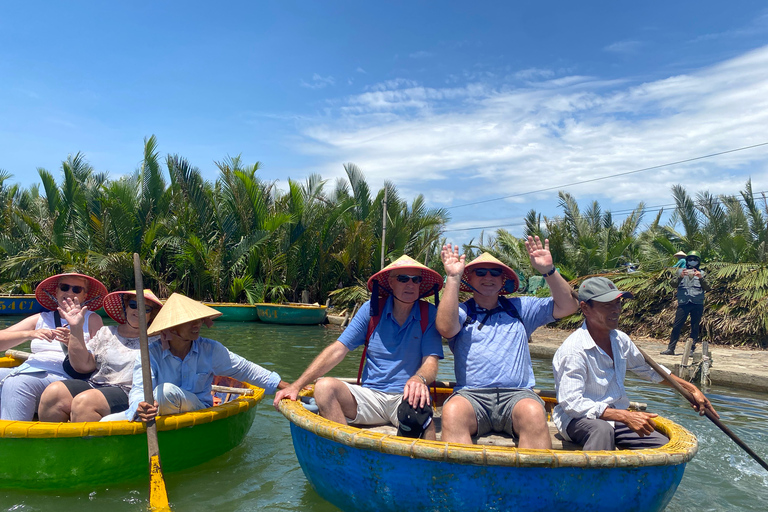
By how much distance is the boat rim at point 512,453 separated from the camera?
2.95 meters

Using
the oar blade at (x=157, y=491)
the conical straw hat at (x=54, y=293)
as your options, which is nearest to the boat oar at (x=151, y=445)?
the oar blade at (x=157, y=491)

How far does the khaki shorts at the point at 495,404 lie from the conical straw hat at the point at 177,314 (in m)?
1.79

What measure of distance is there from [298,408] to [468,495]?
1297 mm

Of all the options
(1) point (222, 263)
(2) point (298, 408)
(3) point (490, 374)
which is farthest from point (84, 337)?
(1) point (222, 263)

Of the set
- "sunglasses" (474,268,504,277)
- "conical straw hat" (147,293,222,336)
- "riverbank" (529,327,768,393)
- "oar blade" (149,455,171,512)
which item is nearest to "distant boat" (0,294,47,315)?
"riverbank" (529,327,768,393)

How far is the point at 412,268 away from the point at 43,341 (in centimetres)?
297

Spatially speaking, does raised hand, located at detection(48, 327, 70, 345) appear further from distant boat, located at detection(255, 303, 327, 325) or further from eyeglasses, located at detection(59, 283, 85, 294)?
distant boat, located at detection(255, 303, 327, 325)

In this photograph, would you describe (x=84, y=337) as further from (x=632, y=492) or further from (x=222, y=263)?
(x=222, y=263)

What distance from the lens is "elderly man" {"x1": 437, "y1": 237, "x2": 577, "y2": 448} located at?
349 centimetres

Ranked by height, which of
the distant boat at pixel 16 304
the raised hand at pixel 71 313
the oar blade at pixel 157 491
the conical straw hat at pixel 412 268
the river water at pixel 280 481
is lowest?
the river water at pixel 280 481

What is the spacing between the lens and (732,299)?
1173cm

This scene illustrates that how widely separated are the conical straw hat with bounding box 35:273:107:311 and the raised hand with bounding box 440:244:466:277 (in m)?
2.86

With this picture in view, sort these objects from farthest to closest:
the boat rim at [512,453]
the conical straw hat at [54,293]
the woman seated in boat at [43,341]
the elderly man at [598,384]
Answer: the conical straw hat at [54,293] → the woman seated in boat at [43,341] → the elderly man at [598,384] → the boat rim at [512,453]

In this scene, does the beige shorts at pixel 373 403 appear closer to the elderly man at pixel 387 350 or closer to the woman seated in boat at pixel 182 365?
the elderly man at pixel 387 350
